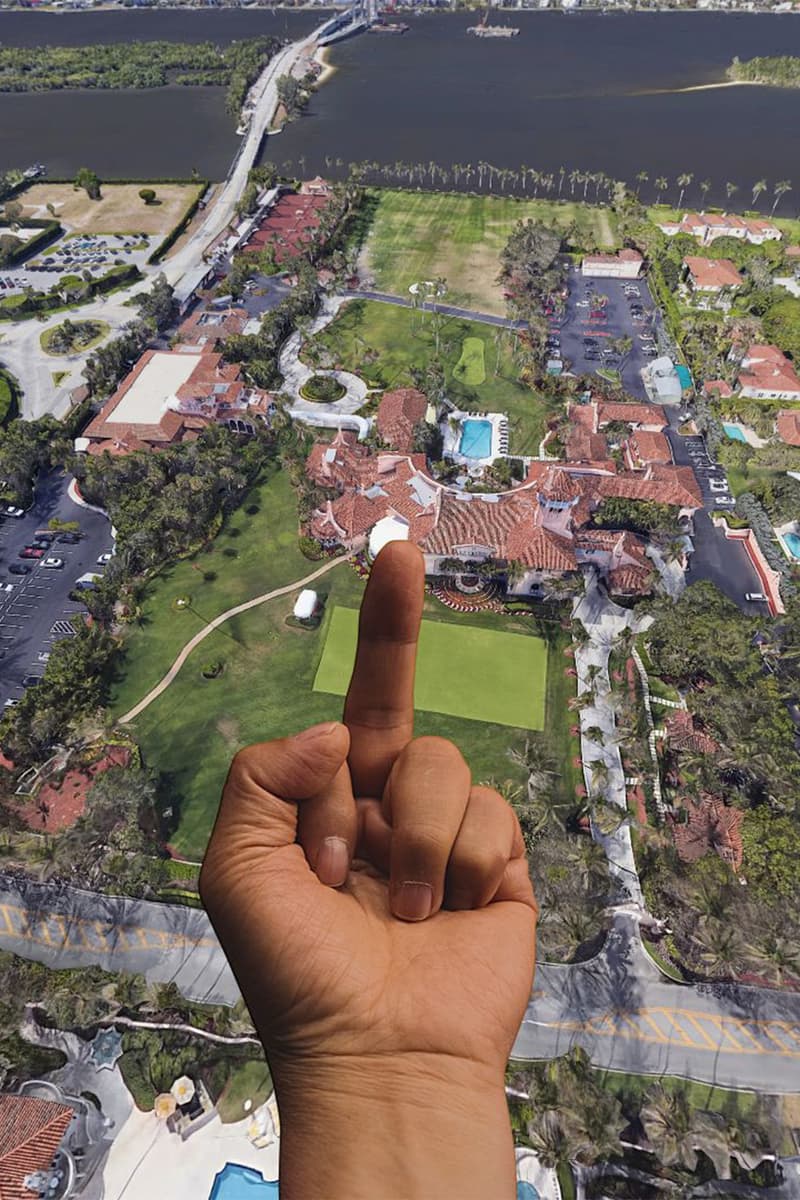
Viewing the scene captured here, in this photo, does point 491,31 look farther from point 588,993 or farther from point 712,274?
point 588,993

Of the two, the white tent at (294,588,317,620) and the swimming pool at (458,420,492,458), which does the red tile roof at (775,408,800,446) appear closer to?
the swimming pool at (458,420,492,458)

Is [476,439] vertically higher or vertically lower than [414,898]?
lower

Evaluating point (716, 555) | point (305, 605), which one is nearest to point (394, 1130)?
point (305, 605)

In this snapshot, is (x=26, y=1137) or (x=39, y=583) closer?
(x=26, y=1137)

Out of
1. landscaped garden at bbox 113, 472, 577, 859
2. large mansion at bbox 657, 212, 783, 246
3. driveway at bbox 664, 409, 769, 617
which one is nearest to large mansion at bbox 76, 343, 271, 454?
landscaped garden at bbox 113, 472, 577, 859

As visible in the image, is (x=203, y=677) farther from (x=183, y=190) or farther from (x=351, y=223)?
(x=183, y=190)

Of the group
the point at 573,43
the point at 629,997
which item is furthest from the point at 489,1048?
the point at 573,43
